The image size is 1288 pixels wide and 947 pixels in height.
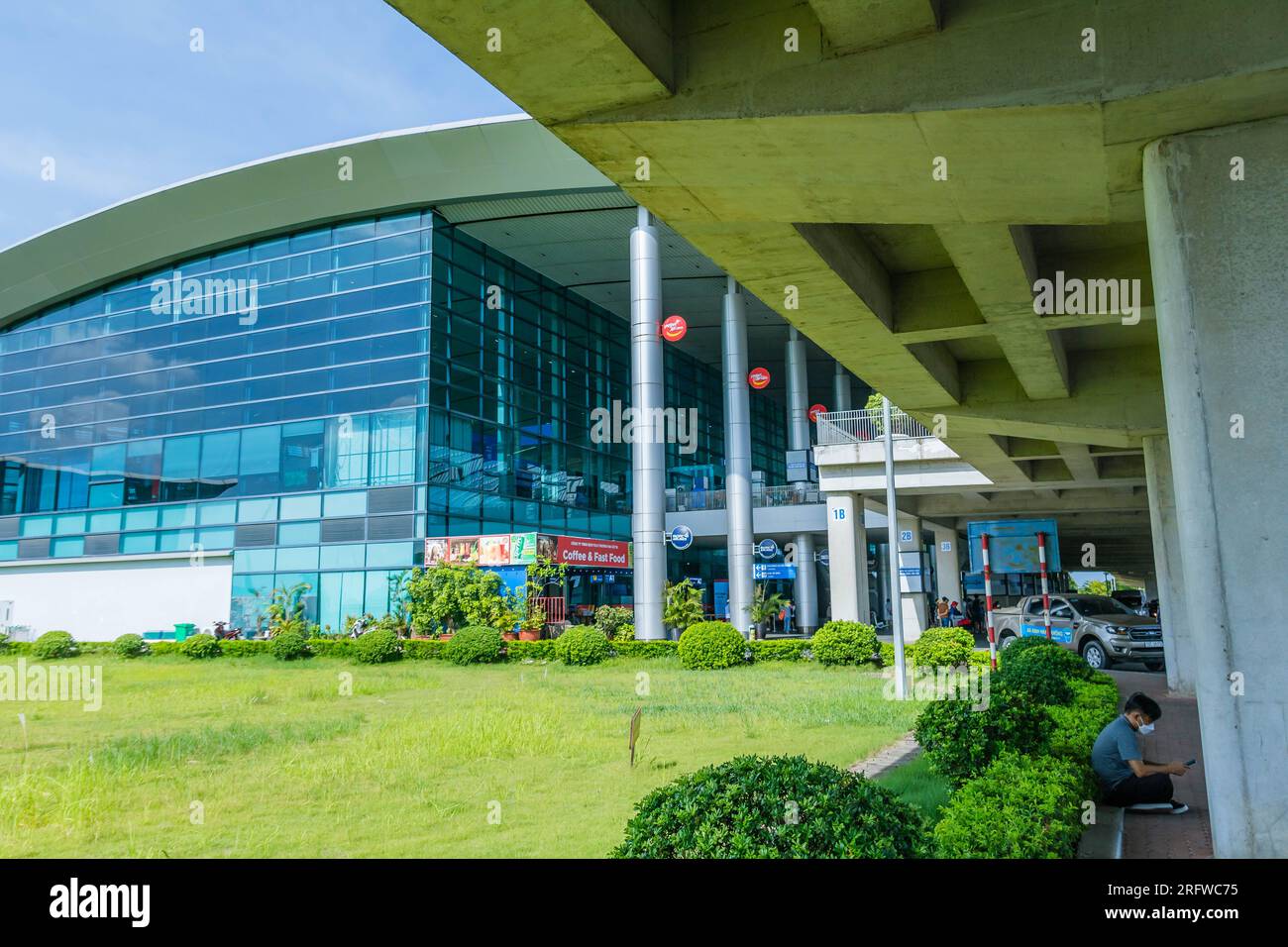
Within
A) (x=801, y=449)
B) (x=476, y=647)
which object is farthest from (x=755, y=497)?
(x=476, y=647)

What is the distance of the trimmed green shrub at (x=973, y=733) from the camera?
8.07 meters

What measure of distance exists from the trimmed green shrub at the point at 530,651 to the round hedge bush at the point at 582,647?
1012 mm

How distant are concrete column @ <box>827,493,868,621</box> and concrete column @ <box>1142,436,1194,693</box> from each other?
1180cm

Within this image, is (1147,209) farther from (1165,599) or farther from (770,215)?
(1165,599)

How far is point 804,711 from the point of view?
15414 millimetres

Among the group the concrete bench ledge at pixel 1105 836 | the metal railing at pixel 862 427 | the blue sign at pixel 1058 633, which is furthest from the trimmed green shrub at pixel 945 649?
the concrete bench ledge at pixel 1105 836

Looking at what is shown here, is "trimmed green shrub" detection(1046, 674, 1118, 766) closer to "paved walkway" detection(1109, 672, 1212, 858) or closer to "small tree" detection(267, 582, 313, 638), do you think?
"paved walkway" detection(1109, 672, 1212, 858)

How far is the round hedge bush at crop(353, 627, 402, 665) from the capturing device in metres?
29.9

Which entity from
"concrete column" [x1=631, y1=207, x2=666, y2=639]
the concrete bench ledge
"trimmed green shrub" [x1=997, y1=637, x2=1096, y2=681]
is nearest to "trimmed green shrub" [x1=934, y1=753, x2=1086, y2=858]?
the concrete bench ledge

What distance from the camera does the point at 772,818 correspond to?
4336mm

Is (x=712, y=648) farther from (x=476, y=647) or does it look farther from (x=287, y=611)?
(x=287, y=611)

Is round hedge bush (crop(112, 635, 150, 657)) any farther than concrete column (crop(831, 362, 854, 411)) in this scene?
No
